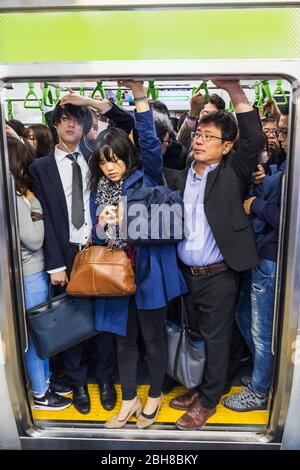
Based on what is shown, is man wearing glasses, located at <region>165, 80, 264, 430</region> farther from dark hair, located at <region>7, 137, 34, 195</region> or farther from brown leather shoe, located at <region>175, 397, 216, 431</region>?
dark hair, located at <region>7, 137, 34, 195</region>

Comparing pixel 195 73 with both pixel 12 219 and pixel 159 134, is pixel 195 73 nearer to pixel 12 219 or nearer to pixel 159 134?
pixel 159 134

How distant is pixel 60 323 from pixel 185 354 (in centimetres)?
74

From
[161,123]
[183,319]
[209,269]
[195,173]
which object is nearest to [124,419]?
[183,319]

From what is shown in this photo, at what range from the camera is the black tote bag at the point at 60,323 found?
2260mm

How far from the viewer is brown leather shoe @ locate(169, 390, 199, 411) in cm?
247

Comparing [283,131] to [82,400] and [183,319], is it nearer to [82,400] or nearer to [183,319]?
[183,319]

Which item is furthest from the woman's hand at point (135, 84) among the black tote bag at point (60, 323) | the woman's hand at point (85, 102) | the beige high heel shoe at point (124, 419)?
the beige high heel shoe at point (124, 419)

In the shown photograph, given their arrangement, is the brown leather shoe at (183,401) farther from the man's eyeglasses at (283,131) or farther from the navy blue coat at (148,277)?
the man's eyeglasses at (283,131)

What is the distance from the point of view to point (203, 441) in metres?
2.31

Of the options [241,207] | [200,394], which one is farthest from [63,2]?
[200,394]

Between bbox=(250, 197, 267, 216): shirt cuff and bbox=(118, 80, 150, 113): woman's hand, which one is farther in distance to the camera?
bbox=(250, 197, 267, 216): shirt cuff

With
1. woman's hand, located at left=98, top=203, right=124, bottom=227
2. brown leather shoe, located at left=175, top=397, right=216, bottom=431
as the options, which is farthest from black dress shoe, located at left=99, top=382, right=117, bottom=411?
woman's hand, located at left=98, top=203, right=124, bottom=227

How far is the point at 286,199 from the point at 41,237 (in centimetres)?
131

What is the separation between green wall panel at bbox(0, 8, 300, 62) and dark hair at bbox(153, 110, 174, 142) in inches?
19.6
